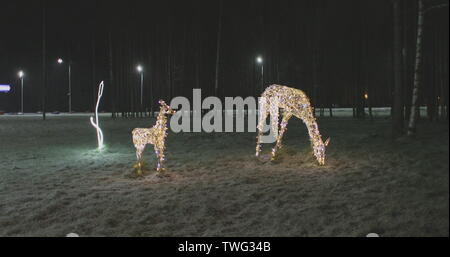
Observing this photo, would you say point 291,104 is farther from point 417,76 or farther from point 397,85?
point 397,85

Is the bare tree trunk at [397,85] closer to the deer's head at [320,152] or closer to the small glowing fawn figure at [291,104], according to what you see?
the small glowing fawn figure at [291,104]

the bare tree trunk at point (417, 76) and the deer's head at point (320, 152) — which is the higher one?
the bare tree trunk at point (417, 76)

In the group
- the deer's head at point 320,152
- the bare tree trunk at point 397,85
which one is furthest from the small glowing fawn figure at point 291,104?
Answer: the bare tree trunk at point 397,85

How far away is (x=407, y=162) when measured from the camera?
1092cm

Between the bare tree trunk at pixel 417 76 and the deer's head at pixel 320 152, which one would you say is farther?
the bare tree trunk at pixel 417 76

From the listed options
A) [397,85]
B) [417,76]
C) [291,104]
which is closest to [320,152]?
[291,104]

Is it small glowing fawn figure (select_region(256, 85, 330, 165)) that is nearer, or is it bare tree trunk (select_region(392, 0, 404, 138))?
small glowing fawn figure (select_region(256, 85, 330, 165))

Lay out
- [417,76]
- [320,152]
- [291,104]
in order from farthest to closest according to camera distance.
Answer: [417,76], [291,104], [320,152]

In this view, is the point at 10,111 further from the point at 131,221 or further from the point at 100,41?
the point at 131,221

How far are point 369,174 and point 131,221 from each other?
18.4 feet

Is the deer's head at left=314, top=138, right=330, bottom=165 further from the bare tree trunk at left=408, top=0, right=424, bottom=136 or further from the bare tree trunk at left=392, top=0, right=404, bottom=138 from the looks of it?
the bare tree trunk at left=392, top=0, right=404, bottom=138

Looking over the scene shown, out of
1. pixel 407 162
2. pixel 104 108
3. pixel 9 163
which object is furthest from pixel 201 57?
pixel 104 108

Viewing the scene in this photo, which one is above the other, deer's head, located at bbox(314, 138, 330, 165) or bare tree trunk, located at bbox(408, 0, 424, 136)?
bare tree trunk, located at bbox(408, 0, 424, 136)

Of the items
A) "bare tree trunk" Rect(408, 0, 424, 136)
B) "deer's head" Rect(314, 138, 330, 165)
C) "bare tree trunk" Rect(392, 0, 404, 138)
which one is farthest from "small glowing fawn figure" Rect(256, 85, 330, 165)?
"bare tree trunk" Rect(392, 0, 404, 138)
